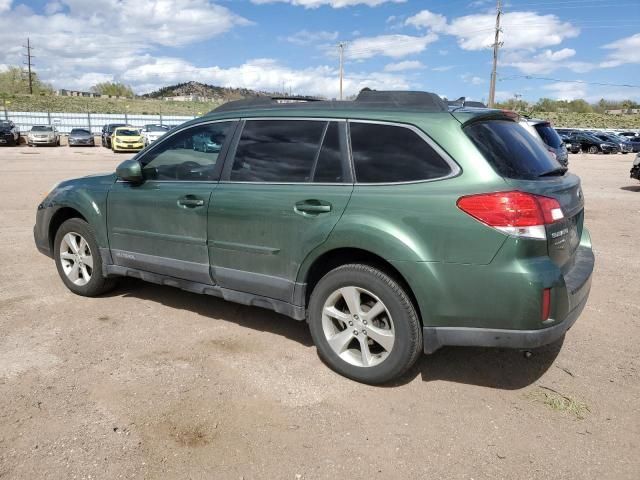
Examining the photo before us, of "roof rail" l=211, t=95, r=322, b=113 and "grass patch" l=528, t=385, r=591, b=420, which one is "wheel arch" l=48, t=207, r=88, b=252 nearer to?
"roof rail" l=211, t=95, r=322, b=113

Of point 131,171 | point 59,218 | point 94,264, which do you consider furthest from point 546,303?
point 59,218

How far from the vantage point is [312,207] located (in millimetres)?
3400

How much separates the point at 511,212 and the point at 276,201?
4.96ft

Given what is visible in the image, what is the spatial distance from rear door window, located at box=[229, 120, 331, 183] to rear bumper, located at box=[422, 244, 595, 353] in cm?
128

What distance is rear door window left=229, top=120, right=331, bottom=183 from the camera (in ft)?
11.7

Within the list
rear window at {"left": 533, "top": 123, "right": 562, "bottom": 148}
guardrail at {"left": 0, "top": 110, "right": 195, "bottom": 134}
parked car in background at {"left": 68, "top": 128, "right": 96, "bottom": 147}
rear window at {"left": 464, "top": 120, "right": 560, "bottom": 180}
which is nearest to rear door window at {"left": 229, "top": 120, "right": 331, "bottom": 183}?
rear window at {"left": 464, "top": 120, "right": 560, "bottom": 180}

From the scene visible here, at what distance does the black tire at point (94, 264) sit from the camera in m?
4.77

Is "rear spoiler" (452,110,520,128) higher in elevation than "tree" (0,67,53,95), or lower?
lower

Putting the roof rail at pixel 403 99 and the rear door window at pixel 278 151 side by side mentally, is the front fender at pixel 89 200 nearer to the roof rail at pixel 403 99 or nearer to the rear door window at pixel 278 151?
the rear door window at pixel 278 151

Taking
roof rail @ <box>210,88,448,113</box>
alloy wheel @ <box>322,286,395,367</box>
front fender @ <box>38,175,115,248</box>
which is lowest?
alloy wheel @ <box>322,286,395,367</box>

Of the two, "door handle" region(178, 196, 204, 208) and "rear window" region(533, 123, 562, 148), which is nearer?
"door handle" region(178, 196, 204, 208)

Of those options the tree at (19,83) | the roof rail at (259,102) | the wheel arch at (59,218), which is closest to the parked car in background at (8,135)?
the wheel arch at (59,218)

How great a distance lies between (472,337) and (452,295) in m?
0.27

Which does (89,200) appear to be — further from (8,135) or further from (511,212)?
(8,135)
